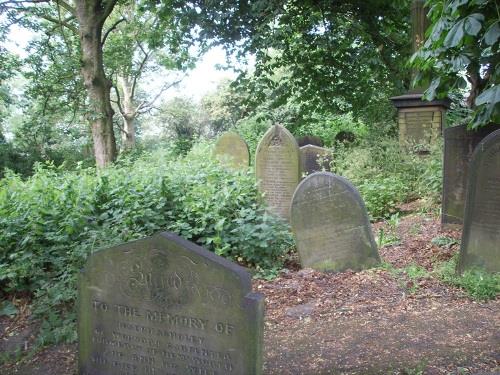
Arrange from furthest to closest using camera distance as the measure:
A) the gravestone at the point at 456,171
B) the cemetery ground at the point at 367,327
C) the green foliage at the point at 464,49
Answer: the gravestone at the point at 456,171 < the cemetery ground at the point at 367,327 < the green foliage at the point at 464,49

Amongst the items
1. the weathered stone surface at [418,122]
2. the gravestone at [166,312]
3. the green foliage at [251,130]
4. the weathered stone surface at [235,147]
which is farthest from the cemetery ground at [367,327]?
the green foliage at [251,130]

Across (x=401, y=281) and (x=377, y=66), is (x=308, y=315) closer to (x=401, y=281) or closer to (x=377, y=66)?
(x=401, y=281)

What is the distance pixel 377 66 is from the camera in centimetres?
1305

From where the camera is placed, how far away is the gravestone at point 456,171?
6.56 m

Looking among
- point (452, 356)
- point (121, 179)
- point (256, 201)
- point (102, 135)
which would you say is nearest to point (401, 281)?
point (452, 356)

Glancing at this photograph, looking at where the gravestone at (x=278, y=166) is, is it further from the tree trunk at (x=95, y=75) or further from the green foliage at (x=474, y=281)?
the tree trunk at (x=95, y=75)

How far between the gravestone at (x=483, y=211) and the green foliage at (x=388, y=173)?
3.02m

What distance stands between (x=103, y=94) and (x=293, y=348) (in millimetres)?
11115

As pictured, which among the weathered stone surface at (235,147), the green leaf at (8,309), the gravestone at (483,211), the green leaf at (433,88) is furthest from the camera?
the weathered stone surface at (235,147)

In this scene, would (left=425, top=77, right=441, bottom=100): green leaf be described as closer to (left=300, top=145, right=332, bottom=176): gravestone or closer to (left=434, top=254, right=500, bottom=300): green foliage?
(left=434, top=254, right=500, bottom=300): green foliage

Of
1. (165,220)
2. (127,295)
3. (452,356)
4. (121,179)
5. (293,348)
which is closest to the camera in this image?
(127,295)

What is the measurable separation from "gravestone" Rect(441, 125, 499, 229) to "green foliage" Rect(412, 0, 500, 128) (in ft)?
7.23

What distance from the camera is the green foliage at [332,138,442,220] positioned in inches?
329

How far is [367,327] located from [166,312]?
1.89 metres
